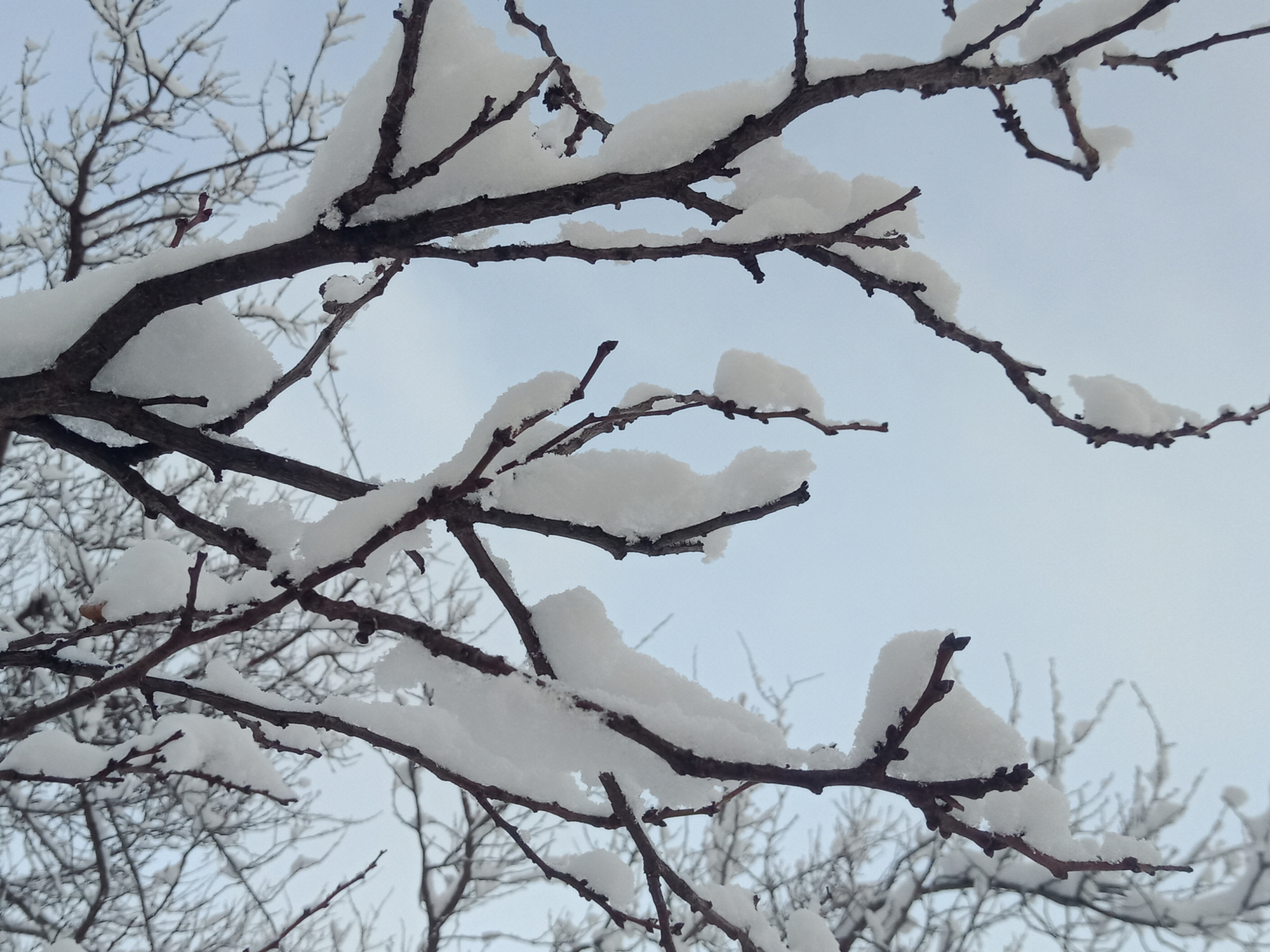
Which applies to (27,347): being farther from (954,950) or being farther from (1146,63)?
(954,950)

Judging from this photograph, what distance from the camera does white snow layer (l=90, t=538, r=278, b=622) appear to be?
1488 mm

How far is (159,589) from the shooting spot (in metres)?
1.54

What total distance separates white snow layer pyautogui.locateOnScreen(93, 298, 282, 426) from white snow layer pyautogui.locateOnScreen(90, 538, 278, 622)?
34 cm

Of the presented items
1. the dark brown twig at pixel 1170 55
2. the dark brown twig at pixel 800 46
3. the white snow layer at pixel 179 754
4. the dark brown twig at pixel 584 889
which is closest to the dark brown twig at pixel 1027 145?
the dark brown twig at pixel 1170 55

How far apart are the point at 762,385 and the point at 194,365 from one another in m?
1.13

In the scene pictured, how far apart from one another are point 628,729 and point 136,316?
1174 mm

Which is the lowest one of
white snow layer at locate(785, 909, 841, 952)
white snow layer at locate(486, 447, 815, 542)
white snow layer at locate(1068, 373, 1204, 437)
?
white snow layer at locate(785, 909, 841, 952)

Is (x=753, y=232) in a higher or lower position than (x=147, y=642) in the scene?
lower

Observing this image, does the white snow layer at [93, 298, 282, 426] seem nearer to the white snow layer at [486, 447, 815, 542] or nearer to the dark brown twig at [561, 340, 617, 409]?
the white snow layer at [486, 447, 815, 542]

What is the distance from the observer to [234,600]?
1.49 meters

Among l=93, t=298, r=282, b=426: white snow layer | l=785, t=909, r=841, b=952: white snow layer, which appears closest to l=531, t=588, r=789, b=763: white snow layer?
l=785, t=909, r=841, b=952: white snow layer

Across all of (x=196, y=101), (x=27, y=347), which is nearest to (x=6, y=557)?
(x=196, y=101)

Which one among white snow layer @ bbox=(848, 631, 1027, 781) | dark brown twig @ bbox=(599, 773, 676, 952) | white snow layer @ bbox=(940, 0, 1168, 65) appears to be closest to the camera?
white snow layer @ bbox=(848, 631, 1027, 781)

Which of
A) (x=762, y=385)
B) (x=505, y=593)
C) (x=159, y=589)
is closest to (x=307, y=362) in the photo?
(x=159, y=589)
